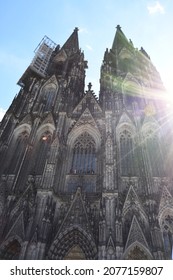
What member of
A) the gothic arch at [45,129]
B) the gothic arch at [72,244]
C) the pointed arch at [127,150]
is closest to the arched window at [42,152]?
the gothic arch at [45,129]

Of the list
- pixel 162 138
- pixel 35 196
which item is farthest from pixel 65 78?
pixel 35 196

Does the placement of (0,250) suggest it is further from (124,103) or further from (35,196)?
(124,103)

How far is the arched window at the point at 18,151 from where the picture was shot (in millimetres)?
16731

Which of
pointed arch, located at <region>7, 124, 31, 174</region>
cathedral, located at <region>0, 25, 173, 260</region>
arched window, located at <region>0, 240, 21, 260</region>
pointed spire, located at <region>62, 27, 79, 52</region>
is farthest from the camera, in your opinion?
pointed spire, located at <region>62, 27, 79, 52</region>

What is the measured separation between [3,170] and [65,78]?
1074cm

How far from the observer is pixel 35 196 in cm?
1451

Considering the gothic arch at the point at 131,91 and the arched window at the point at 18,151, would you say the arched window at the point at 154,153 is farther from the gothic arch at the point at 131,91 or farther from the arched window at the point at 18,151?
the arched window at the point at 18,151

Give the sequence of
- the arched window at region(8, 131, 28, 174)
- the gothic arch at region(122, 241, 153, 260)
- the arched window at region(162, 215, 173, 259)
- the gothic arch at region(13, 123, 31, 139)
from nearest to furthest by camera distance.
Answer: the gothic arch at region(122, 241, 153, 260) → the arched window at region(162, 215, 173, 259) → the arched window at region(8, 131, 28, 174) → the gothic arch at region(13, 123, 31, 139)

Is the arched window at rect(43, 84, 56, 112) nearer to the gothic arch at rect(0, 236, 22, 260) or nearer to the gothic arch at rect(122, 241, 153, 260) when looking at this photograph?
the gothic arch at rect(0, 236, 22, 260)

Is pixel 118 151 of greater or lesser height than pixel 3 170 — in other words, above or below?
above

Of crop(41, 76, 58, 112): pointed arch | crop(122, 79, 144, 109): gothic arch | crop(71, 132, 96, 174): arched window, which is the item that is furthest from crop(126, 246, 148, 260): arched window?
crop(41, 76, 58, 112): pointed arch

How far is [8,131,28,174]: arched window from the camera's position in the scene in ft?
54.9

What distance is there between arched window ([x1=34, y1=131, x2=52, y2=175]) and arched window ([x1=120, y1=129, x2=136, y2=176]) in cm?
486
